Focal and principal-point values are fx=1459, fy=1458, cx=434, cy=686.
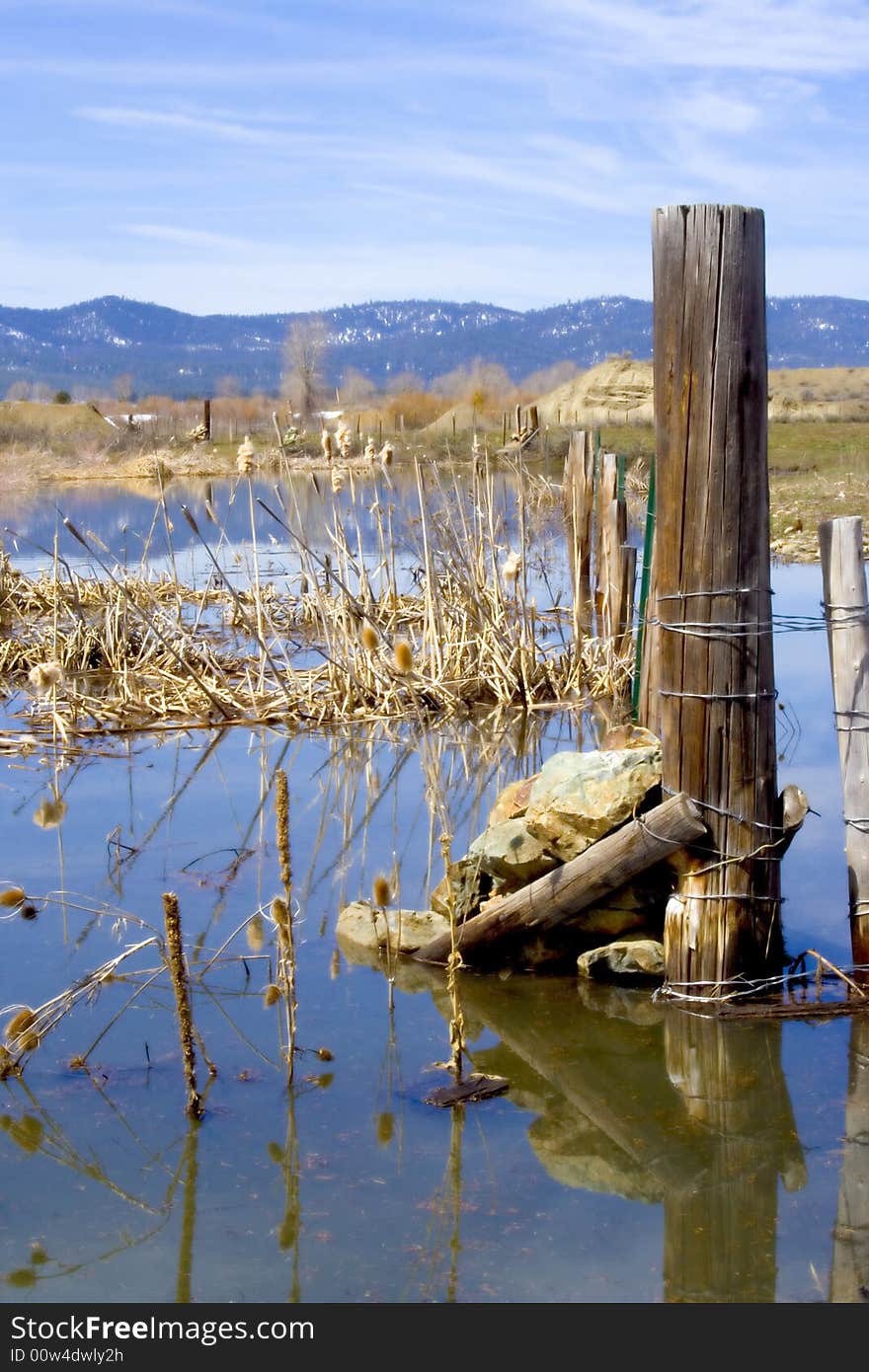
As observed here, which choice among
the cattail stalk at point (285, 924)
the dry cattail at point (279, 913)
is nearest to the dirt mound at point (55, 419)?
the cattail stalk at point (285, 924)

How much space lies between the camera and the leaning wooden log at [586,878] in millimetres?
4309

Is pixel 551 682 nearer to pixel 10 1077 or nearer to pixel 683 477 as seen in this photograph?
pixel 683 477

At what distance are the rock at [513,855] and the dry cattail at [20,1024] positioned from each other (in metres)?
1.56

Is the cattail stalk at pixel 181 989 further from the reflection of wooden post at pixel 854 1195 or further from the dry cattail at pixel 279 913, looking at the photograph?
the reflection of wooden post at pixel 854 1195

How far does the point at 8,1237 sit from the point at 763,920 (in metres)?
2.34

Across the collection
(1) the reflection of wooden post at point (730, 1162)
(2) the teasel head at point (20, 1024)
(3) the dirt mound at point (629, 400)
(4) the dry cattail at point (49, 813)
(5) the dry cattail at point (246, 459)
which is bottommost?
(1) the reflection of wooden post at point (730, 1162)

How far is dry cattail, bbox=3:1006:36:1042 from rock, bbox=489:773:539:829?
1.77 metres

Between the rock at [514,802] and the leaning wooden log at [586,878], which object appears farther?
the rock at [514,802]

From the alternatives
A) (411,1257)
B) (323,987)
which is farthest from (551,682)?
(411,1257)

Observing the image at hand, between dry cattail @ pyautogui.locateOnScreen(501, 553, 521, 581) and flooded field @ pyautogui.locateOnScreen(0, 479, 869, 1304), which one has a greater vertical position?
dry cattail @ pyautogui.locateOnScreen(501, 553, 521, 581)

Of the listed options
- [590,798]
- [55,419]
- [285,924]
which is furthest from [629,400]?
[285,924]

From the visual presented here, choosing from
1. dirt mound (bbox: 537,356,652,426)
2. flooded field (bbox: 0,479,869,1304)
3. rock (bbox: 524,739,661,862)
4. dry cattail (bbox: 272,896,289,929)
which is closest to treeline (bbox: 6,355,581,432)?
dirt mound (bbox: 537,356,652,426)

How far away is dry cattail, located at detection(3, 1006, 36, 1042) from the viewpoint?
3.93 metres

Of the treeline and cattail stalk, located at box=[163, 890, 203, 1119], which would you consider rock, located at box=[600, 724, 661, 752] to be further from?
the treeline
